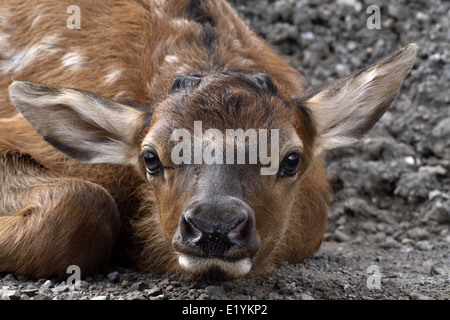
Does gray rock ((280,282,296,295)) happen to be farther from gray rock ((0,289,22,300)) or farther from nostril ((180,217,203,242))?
gray rock ((0,289,22,300))

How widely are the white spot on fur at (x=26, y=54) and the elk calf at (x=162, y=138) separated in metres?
0.02

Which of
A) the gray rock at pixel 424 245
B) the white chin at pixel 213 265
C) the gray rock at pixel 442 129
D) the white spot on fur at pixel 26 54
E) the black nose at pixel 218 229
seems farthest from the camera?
the gray rock at pixel 442 129

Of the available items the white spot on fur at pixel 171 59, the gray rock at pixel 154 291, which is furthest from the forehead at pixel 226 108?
the gray rock at pixel 154 291

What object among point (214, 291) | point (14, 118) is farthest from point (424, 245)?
point (14, 118)

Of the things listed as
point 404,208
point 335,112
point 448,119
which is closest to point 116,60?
point 335,112

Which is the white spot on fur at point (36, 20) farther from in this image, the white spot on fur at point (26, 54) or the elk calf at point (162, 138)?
the white spot on fur at point (26, 54)

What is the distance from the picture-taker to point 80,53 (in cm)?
713

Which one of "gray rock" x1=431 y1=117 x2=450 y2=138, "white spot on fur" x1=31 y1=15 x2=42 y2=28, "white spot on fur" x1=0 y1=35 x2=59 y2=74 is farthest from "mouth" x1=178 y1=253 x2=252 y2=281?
"gray rock" x1=431 y1=117 x2=450 y2=138

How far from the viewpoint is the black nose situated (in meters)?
4.78

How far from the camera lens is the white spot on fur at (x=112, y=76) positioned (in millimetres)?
6770

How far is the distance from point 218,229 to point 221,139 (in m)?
0.82

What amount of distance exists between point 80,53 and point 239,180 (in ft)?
8.90

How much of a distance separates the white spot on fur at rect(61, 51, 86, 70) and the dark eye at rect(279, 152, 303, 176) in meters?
2.48
